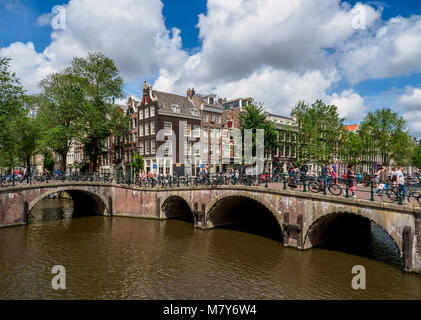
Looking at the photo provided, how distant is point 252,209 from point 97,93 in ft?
92.3

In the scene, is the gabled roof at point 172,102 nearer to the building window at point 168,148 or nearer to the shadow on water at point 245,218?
the building window at point 168,148

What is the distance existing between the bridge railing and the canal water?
3.46m

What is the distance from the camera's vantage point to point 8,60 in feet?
84.7

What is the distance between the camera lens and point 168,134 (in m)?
40.8

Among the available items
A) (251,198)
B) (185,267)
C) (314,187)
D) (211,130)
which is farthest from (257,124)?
(185,267)

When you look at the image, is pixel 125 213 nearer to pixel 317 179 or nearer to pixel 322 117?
pixel 317 179

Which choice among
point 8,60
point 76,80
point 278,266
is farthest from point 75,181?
point 278,266

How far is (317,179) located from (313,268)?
5.43m

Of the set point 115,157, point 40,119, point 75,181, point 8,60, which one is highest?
point 8,60

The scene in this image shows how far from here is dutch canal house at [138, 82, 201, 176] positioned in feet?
132

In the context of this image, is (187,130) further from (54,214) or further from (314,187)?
(314,187)

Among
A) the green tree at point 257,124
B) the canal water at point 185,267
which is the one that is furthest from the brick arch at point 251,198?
the green tree at point 257,124
